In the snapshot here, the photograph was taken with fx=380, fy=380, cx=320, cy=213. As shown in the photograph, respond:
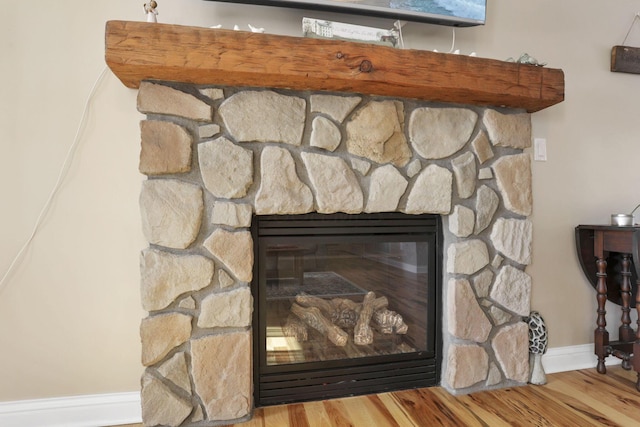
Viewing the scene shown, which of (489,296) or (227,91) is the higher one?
(227,91)

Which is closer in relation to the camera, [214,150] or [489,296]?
[214,150]

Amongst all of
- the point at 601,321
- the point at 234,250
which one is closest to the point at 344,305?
the point at 234,250

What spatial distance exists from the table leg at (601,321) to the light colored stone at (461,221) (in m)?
0.78

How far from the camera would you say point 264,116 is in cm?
155

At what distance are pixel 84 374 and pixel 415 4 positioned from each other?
2106 mm

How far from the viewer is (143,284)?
58.4 inches

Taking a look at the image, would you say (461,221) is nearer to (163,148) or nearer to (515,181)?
(515,181)

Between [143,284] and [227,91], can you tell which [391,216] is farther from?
[143,284]

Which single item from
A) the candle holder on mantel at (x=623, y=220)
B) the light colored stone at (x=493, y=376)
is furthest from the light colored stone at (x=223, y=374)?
the candle holder on mantel at (x=623, y=220)

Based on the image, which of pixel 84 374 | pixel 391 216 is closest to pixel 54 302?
pixel 84 374

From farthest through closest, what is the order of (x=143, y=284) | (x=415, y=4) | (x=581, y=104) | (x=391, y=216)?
1. (x=581, y=104)
2. (x=391, y=216)
3. (x=415, y=4)
4. (x=143, y=284)

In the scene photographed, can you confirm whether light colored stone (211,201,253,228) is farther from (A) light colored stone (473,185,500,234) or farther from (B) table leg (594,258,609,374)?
(B) table leg (594,258,609,374)

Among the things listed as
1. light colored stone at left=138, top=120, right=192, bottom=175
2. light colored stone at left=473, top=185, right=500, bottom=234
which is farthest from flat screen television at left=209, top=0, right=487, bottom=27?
light colored stone at left=473, top=185, right=500, bottom=234

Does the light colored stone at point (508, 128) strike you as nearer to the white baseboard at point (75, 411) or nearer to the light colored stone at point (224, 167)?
the light colored stone at point (224, 167)
